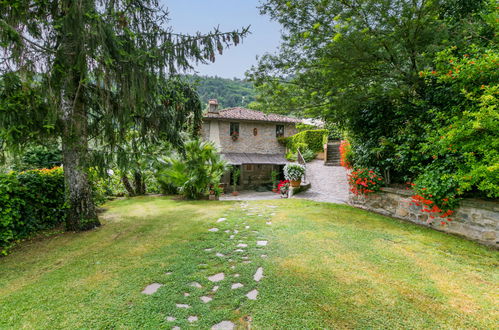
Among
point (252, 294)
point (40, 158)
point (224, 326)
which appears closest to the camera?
point (224, 326)

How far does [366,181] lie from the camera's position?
23.6 feet

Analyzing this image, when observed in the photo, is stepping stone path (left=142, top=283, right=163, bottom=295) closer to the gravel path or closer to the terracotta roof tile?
the gravel path

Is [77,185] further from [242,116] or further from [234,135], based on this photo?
[242,116]

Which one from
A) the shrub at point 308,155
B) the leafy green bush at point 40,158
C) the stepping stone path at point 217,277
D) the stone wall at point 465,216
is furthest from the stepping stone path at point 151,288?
the shrub at point 308,155

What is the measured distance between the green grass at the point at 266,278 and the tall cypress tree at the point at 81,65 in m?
2.24

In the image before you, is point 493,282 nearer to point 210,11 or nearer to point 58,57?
point 58,57

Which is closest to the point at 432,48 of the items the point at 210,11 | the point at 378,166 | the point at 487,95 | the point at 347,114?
the point at 487,95

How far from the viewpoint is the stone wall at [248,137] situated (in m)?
17.2

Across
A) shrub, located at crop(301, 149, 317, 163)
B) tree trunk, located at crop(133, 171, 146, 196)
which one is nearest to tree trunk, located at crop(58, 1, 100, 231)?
tree trunk, located at crop(133, 171, 146, 196)

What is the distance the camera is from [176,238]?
198 inches

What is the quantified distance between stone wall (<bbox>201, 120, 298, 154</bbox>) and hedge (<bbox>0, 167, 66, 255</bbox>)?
11558mm

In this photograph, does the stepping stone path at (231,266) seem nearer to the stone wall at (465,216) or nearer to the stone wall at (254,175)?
the stone wall at (465,216)

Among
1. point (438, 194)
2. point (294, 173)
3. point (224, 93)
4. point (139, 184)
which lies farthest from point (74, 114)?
point (224, 93)

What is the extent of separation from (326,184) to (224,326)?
11.2 metres
